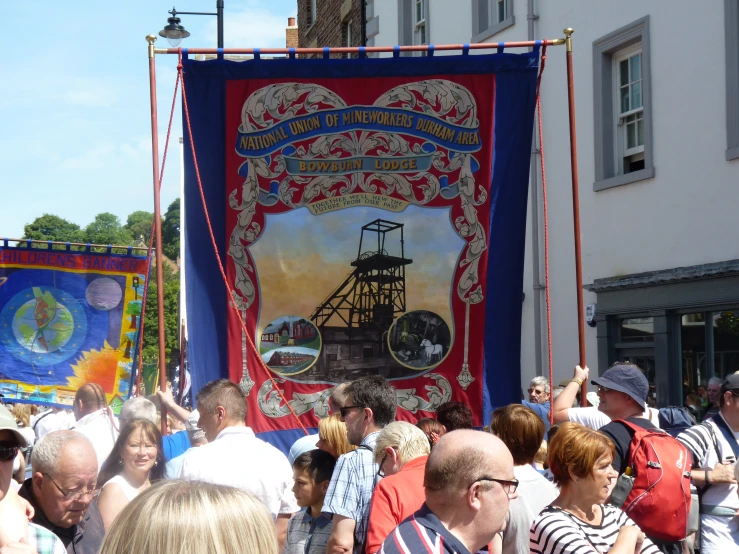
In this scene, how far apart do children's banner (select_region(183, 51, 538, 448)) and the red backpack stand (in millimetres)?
2304

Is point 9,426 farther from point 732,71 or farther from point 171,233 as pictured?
point 171,233

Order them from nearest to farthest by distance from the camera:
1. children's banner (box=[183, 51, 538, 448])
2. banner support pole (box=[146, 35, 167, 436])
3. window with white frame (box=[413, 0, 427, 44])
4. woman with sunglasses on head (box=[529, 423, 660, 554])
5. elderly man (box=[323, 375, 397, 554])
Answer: woman with sunglasses on head (box=[529, 423, 660, 554]), elderly man (box=[323, 375, 397, 554]), banner support pole (box=[146, 35, 167, 436]), children's banner (box=[183, 51, 538, 448]), window with white frame (box=[413, 0, 427, 44])

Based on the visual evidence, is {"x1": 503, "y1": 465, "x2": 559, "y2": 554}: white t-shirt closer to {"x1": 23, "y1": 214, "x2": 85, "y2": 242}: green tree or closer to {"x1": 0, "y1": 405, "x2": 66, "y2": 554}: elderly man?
{"x1": 0, "y1": 405, "x2": 66, "y2": 554}: elderly man

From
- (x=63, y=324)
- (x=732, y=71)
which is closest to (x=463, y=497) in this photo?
(x=63, y=324)

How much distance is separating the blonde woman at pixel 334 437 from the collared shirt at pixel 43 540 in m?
1.93

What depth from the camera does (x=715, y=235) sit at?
11531 mm

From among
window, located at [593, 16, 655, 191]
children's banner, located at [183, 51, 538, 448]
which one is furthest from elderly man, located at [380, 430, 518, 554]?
window, located at [593, 16, 655, 191]

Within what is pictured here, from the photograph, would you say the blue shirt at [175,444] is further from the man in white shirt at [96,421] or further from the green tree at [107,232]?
the green tree at [107,232]

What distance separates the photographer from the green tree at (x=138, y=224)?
131m

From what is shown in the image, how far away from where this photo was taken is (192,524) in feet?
5.74

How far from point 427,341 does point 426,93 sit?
1.76m

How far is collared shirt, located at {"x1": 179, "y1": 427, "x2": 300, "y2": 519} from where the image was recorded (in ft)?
15.6

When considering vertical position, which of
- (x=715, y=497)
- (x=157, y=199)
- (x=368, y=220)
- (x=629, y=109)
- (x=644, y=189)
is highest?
(x=629, y=109)

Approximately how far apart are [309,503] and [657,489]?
1612 millimetres
